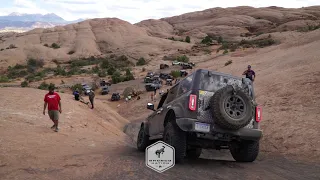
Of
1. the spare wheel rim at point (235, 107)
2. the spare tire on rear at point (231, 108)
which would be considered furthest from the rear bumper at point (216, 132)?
the spare wheel rim at point (235, 107)

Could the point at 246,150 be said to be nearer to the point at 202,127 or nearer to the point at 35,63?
the point at 202,127

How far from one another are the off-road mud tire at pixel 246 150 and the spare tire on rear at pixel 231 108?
39.6 inches

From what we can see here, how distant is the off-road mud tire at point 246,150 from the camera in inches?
319

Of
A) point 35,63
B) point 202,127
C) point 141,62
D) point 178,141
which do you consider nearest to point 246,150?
point 202,127

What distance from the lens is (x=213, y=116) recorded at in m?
7.27

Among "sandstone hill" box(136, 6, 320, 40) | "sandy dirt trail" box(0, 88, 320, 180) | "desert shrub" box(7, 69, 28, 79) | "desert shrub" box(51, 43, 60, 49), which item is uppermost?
"sandstone hill" box(136, 6, 320, 40)

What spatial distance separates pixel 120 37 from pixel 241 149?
8463 centimetres

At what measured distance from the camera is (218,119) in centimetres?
715

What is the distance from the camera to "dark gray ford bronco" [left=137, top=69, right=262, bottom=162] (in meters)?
7.21

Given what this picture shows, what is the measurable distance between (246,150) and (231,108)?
1368mm

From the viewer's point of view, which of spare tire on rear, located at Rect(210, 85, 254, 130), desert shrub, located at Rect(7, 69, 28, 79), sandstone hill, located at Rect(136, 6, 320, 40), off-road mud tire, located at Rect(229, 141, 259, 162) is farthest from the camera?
sandstone hill, located at Rect(136, 6, 320, 40)

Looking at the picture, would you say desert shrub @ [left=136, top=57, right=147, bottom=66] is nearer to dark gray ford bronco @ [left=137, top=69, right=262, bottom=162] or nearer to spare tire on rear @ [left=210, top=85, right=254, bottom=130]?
dark gray ford bronco @ [left=137, top=69, right=262, bottom=162]

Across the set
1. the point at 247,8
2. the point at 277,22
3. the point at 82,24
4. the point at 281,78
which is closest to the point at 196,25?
the point at 247,8

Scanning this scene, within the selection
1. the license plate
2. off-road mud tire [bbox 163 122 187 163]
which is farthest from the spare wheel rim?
off-road mud tire [bbox 163 122 187 163]
